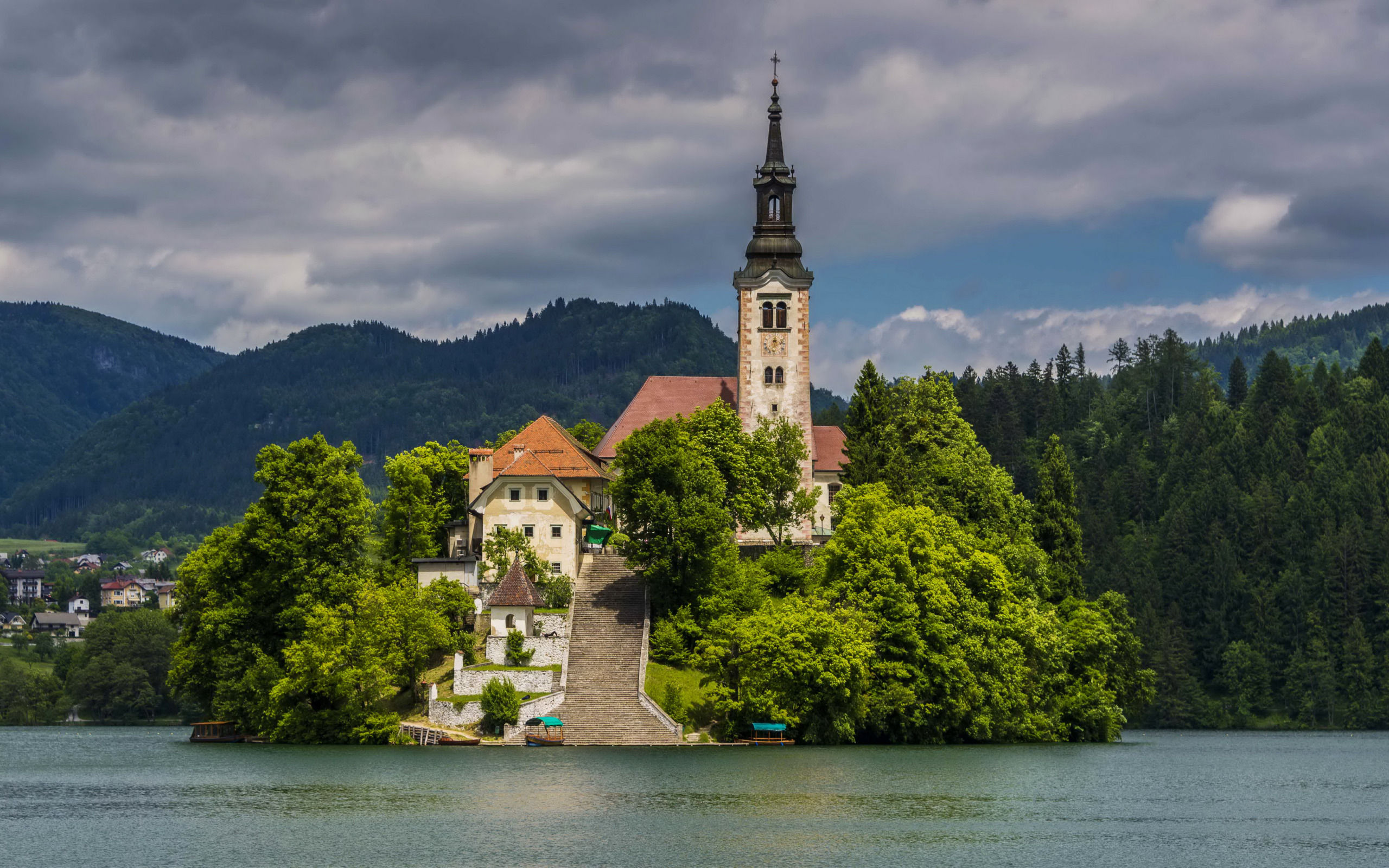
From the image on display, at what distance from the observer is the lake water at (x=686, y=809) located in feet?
143

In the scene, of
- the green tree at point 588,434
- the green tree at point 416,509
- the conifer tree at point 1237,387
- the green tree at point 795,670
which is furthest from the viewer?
the conifer tree at point 1237,387

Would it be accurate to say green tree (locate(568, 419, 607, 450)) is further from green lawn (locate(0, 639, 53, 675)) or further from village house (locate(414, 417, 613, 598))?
green lawn (locate(0, 639, 53, 675))

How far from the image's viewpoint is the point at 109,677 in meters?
141

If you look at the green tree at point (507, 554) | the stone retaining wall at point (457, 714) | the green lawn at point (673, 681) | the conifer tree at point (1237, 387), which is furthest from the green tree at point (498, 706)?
the conifer tree at point (1237, 387)

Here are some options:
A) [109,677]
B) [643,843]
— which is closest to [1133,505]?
[109,677]

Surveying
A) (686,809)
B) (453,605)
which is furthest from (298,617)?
(686,809)

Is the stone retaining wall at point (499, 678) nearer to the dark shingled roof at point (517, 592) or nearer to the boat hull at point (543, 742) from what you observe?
the boat hull at point (543, 742)

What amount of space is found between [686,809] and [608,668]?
26501 millimetres

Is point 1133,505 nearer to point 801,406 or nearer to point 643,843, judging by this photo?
point 801,406

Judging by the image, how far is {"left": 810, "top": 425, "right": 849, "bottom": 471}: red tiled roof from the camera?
102 m

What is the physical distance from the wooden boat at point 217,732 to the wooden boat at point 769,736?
27.7 metres

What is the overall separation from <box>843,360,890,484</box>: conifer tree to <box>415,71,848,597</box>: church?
481cm

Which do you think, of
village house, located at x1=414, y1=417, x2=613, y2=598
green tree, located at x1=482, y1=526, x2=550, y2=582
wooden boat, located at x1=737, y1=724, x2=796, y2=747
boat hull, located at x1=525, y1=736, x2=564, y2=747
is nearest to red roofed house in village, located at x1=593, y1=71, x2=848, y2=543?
village house, located at x1=414, y1=417, x2=613, y2=598

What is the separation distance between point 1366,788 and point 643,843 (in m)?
34.8
